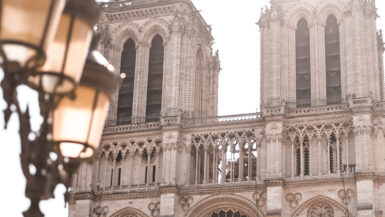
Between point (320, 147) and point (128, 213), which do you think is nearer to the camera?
point (320, 147)

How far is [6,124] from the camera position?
5.18m

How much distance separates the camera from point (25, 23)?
474 cm

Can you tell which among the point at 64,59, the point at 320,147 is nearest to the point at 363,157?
the point at 320,147

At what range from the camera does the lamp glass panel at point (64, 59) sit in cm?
513

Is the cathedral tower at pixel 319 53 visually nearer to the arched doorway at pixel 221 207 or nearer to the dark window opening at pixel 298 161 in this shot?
the dark window opening at pixel 298 161

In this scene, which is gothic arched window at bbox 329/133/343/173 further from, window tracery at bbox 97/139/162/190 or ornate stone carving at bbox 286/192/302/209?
window tracery at bbox 97/139/162/190

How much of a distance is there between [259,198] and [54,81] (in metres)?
32.0

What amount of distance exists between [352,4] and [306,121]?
629 cm

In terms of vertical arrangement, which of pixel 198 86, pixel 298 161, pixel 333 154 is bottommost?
pixel 298 161

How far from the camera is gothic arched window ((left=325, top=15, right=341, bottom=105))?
38.1 meters

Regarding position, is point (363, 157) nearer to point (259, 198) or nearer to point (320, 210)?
point (320, 210)

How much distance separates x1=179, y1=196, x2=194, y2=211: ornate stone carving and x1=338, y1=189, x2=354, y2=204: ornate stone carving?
7.19 m

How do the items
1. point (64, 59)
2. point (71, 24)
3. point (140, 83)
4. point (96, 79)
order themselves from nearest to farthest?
point (64, 59)
point (71, 24)
point (96, 79)
point (140, 83)

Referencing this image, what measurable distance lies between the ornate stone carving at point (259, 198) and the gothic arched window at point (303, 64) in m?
4.93
